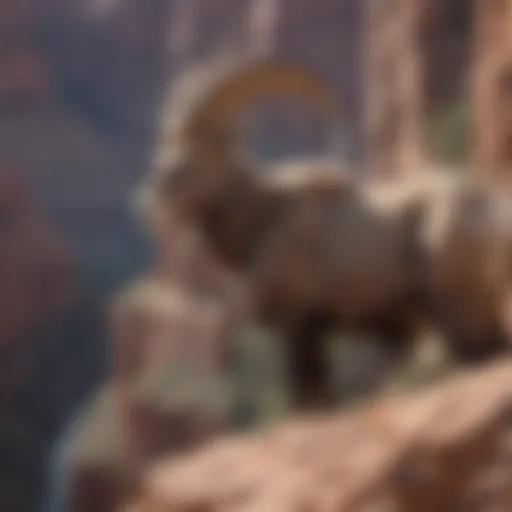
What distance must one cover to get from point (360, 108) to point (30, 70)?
4.38 feet

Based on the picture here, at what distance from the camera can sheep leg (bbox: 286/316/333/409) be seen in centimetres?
134

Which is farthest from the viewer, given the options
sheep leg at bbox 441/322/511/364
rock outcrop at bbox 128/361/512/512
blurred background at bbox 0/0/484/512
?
blurred background at bbox 0/0/484/512

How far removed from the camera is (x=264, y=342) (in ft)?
4.65

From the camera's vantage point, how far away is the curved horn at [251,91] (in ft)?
4.11

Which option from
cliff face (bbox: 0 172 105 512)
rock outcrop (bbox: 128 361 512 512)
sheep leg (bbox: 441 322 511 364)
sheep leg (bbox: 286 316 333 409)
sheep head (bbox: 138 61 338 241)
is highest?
cliff face (bbox: 0 172 105 512)

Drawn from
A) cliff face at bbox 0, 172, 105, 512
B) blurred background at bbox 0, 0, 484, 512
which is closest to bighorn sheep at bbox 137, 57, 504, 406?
blurred background at bbox 0, 0, 484, 512

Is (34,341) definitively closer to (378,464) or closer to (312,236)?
(312,236)

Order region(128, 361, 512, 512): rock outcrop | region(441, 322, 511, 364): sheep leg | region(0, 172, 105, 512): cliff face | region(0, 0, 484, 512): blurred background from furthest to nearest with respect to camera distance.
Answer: region(0, 172, 105, 512): cliff face
region(0, 0, 484, 512): blurred background
region(441, 322, 511, 364): sheep leg
region(128, 361, 512, 512): rock outcrop

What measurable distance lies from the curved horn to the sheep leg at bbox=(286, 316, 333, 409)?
1.12 ft

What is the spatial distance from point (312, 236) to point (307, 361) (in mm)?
200

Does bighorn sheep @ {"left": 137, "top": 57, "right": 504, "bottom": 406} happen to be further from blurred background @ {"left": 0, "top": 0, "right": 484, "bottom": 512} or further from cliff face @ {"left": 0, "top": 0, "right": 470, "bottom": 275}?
cliff face @ {"left": 0, "top": 0, "right": 470, "bottom": 275}

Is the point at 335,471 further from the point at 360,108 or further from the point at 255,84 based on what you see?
the point at 360,108

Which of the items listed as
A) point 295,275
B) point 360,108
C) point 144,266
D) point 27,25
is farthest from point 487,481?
point 27,25

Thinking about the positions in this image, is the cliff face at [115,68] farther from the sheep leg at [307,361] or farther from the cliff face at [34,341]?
the sheep leg at [307,361]
